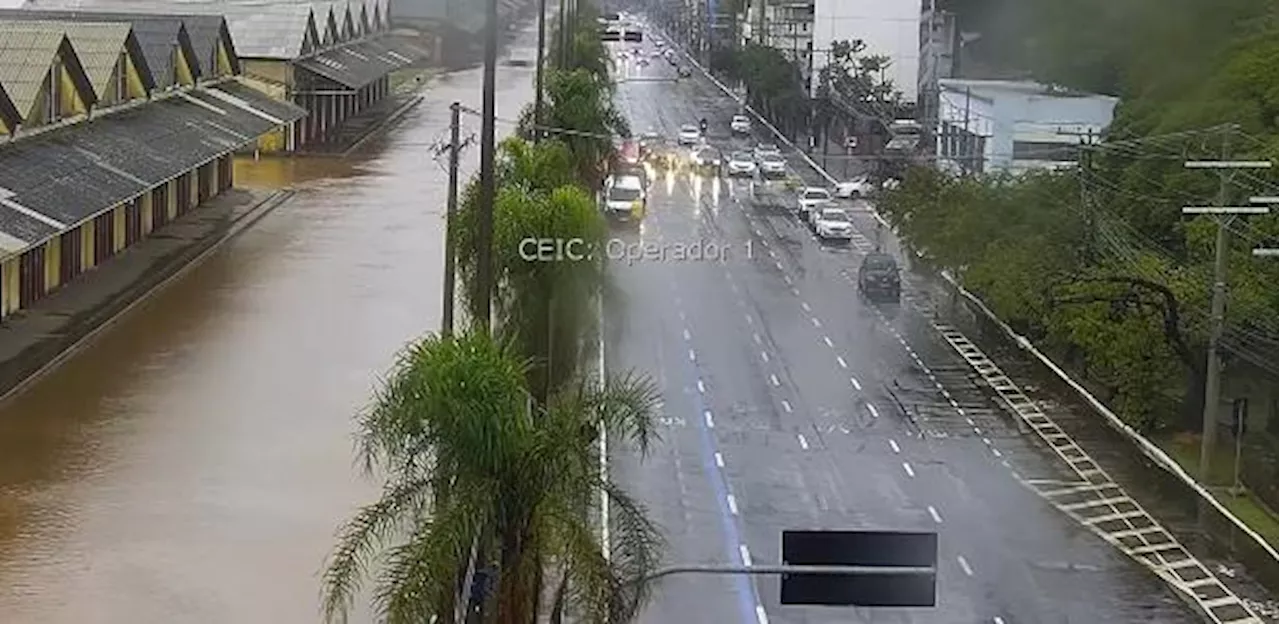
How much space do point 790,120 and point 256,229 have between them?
25920mm

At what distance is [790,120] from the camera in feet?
192

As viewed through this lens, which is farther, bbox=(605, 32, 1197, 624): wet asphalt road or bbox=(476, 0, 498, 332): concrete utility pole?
bbox=(605, 32, 1197, 624): wet asphalt road

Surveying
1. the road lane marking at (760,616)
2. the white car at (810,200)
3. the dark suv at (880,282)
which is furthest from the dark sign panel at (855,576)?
the white car at (810,200)

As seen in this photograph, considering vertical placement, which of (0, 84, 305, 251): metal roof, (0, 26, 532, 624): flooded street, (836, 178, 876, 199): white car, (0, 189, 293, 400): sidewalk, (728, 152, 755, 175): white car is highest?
(0, 84, 305, 251): metal roof

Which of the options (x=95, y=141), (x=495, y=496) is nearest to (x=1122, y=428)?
(x=495, y=496)

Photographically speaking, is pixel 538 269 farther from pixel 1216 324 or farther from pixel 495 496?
pixel 495 496

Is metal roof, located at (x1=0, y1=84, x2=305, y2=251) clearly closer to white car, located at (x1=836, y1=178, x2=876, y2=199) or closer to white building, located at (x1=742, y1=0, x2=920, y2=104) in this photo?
white car, located at (x1=836, y1=178, x2=876, y2=199)

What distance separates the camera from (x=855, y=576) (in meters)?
10.3

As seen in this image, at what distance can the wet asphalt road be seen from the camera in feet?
54.7

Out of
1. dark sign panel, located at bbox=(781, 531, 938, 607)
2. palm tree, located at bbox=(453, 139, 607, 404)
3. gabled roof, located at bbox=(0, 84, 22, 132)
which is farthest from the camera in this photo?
gabled roof, located at bbox=(0, 84, 22, 132)

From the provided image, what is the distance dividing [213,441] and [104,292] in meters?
8.43

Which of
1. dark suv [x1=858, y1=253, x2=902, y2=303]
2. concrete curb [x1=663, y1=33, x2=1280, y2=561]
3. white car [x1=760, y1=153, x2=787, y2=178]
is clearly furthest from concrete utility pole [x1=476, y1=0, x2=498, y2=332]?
white car [x1=760, y1=153, x2=787, y2=178]

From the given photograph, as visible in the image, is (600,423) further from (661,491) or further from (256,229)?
(256,229)

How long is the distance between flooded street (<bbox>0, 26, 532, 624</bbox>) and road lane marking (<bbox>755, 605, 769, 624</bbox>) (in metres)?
3.00
